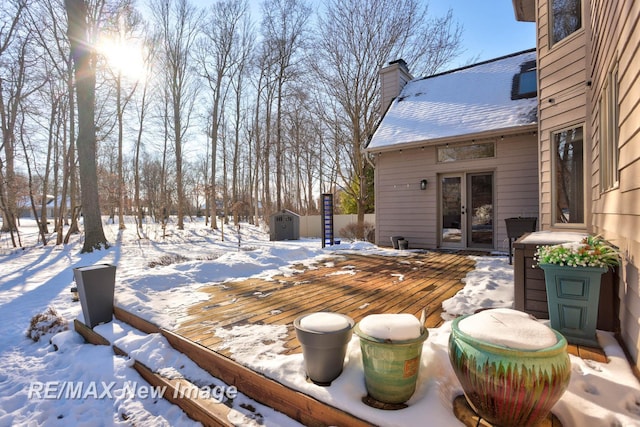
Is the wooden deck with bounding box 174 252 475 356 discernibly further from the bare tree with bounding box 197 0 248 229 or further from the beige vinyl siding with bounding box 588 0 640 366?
the bare tree with bounding box 197 0 248 229

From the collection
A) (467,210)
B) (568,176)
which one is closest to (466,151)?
(467,210)

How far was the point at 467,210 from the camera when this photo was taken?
6895mm

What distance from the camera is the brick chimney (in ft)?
30.4

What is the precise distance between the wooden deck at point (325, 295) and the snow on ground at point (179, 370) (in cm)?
15

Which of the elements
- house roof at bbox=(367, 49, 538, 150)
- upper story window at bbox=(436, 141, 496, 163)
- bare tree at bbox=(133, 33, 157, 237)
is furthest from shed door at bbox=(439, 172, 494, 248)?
bare tree at bbox=(133, 33, 157, 237)

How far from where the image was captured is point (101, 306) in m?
3.39

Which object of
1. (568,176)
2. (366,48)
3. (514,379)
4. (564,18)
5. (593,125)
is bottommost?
(514,379)

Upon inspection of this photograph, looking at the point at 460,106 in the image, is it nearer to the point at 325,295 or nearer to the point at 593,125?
the point at 593,125

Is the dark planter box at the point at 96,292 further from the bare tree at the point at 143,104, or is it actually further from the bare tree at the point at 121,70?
the bare tree at the point at 143,104

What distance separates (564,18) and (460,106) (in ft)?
10.3

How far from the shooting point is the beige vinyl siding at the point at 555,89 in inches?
153

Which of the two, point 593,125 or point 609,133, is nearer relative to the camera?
point 609,133

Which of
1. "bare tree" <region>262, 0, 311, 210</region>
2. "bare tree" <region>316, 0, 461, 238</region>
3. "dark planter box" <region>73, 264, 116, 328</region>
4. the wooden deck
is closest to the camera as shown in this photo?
the wooden deck

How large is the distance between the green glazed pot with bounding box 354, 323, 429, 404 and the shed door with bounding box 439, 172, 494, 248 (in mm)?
6014
